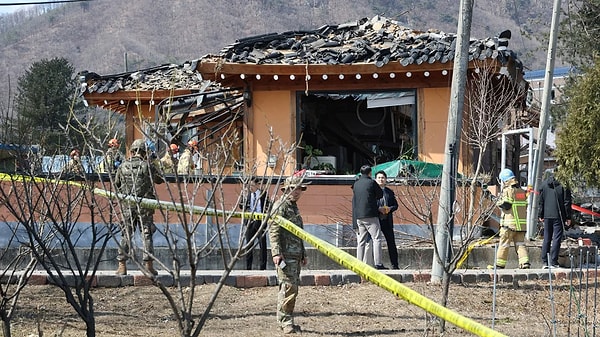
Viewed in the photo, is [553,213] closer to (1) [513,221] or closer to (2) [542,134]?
(1) [513,221]

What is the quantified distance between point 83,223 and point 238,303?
5.32 meters

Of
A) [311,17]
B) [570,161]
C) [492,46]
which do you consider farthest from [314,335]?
[311,17]

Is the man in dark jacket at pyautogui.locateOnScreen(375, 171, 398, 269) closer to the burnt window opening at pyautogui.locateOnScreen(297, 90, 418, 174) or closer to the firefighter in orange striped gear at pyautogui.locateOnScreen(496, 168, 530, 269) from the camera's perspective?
the firefighter in orange striped gear at pyautogui.locateOnScreen(496, 168, 530, 269)

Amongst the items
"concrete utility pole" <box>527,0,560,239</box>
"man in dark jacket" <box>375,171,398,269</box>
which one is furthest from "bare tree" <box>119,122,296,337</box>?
"concrete utility pole" <box>527,0,560,239</box>

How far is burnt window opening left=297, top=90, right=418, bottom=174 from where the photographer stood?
63.6 ft

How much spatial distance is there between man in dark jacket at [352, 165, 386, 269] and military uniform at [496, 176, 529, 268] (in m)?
1.92

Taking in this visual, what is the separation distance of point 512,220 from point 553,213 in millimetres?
900

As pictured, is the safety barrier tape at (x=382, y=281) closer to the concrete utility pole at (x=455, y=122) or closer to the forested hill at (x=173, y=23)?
the concrete utility pole at (x=455, y=122)

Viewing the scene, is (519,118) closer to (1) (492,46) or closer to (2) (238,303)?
(1) (492,46)

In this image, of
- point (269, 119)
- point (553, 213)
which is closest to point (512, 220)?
point (553, 213)

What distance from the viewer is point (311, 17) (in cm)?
14112

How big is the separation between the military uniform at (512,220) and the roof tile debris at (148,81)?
322 inches

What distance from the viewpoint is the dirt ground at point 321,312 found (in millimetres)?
9125

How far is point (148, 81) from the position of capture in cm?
2253
